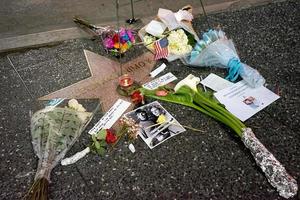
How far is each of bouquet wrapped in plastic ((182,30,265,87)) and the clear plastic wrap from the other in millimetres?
577

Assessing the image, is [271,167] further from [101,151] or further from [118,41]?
[118,41]

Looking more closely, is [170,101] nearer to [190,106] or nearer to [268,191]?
[190,106]

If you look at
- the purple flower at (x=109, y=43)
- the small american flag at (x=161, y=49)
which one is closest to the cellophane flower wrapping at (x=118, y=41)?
the purple flower at (x=109, y=43)

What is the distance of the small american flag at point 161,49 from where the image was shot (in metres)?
2.70

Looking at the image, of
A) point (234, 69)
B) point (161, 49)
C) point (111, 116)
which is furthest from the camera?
point (161, 49)

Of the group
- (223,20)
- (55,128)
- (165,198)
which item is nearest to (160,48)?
(223,20)

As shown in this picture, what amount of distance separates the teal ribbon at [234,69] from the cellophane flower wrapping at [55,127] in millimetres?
1005

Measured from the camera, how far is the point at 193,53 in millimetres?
2625

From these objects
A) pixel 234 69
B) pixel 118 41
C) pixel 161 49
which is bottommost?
pixel 234 69

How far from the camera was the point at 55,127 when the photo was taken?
2041 millimetres

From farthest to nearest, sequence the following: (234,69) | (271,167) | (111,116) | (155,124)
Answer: (234,69) < (111,116) < (155,124) < (271,167)

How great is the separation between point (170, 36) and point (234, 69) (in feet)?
1.98

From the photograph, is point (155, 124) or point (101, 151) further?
point (155, 124)

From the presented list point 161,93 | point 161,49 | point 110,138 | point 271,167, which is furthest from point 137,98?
point 271,167
